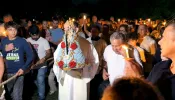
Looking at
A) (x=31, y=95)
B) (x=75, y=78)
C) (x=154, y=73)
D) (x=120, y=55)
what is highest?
(x=154, y=73)

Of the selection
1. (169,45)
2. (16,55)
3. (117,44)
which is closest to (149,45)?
(117,44)

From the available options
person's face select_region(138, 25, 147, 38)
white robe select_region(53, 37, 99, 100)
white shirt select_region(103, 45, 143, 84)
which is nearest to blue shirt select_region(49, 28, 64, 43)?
person's face select_region(138, 25, 147, 38)

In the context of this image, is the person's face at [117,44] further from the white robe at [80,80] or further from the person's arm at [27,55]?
the person's arm at [27,55]

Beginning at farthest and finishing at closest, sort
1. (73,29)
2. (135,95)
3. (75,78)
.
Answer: (75,78) → (73,29) → (135,95)

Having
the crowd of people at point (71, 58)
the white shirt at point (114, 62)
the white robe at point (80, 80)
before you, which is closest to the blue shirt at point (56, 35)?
the crowd of people at point (71, 58)

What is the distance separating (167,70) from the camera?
3.15m

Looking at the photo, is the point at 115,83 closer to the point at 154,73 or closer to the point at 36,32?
the point at 154,73

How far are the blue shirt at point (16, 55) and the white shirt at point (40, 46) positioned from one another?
3.86 feet

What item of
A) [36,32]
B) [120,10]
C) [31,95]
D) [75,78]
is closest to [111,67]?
[75,78]

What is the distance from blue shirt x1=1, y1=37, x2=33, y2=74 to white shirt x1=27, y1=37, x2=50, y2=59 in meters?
1.18

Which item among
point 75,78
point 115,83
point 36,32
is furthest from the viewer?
point 36,32

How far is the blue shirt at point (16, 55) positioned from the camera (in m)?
7.14

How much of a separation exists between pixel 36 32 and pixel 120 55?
2.58 meters

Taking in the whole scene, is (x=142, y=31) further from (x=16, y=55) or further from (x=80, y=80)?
(x=16, y=55)
